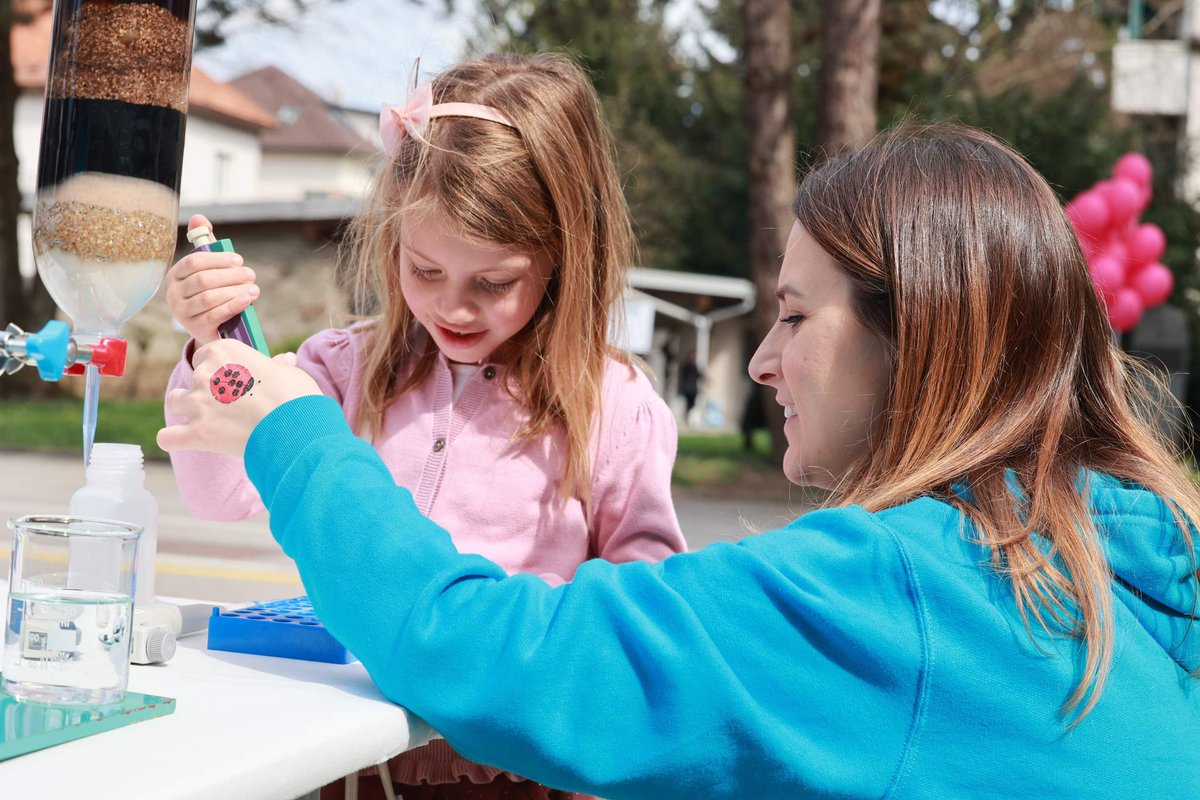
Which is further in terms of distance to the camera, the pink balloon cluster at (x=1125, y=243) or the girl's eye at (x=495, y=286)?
the pink balloon cluster at (x=1125, y=243)

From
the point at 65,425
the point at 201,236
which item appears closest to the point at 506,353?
the point at 201,236

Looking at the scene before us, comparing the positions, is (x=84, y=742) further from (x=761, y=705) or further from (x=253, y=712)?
(x=761, y=705)

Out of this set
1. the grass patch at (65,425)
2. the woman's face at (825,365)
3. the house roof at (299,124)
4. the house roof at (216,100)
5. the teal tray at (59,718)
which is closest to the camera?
the teal tray at (59,718)

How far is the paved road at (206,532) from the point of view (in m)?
5.82

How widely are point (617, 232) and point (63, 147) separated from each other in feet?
3.01

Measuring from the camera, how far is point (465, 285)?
1931 mm

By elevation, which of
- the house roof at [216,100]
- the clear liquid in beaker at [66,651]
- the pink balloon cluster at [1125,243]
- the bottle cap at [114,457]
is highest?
the house roof at [216,100]

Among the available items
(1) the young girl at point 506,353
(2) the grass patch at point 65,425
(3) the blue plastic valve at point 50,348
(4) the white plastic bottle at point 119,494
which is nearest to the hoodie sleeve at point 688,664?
(3) the blue plastic valve at point 50,348

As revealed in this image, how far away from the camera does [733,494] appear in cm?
1152

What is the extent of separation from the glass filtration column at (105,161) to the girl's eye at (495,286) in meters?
0.52

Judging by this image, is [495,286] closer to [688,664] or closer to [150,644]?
[150,644]

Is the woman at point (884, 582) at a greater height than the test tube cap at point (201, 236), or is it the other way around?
the test tube cap at point (201, 236)

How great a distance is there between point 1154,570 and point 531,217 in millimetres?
1109

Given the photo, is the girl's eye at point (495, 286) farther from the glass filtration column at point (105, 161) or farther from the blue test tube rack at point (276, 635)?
the blue test tube rack at point (276, 635)
